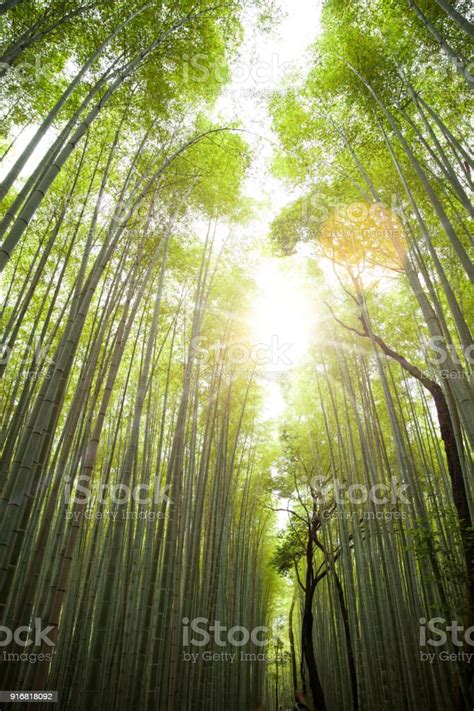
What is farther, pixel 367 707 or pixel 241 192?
pixel 241 192

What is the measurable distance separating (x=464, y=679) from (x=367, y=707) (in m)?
1.97

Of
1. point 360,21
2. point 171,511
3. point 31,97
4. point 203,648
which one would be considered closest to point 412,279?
point 171,511

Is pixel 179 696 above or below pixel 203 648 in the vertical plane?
below

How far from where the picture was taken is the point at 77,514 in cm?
186

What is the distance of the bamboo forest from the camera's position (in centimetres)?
255

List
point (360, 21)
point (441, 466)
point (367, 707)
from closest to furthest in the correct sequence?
point (360, 21) < point (367, 707) < point (441, 466)

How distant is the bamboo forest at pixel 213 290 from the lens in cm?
255

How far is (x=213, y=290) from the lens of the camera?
19.1 feet

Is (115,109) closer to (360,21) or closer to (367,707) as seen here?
(360,21)

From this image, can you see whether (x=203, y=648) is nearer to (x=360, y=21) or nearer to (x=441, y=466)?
(x=441, y=466)

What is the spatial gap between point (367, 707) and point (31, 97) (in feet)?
24.5

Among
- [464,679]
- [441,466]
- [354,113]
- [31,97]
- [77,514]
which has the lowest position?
[464,679]

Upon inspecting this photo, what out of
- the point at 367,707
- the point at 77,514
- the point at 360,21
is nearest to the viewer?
the point at 77,514

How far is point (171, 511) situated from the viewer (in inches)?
118
